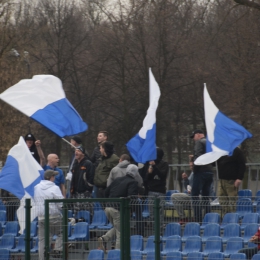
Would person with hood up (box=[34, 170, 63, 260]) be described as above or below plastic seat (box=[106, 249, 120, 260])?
above

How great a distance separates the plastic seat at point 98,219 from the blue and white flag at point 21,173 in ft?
7.58

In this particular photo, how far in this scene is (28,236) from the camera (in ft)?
44.1

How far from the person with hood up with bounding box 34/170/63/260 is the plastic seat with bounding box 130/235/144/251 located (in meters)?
1.12

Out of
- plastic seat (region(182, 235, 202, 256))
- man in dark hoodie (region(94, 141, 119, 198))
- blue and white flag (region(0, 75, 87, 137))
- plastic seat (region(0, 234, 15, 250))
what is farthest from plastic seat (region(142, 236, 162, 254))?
man in dark hoodie (region(94, 141, 119, 198))

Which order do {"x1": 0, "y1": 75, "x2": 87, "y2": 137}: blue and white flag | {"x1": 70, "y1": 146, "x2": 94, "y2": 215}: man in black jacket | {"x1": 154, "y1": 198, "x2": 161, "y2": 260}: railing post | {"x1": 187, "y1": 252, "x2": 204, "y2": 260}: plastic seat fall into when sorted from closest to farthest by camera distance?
1. {"x1": 154, "y1": 198, "x2": 161, "y2": 260}: railing post
2. {"x1": 187, "y1": 252, "x2": 204, "y2": 260}: plastic seat
3. {"x1": 0, "y1": 75, "x2": 87, "y2": 137}: blue and white flag
4. {"x1": 70, "y1": 146, "x2": 94, "y2": 215}: man in black jacket

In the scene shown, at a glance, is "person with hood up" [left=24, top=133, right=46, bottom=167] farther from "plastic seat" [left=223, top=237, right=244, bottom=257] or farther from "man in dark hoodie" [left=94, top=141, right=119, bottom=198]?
"plastic seat" [left=223, top=237, right=244, bottom=257]

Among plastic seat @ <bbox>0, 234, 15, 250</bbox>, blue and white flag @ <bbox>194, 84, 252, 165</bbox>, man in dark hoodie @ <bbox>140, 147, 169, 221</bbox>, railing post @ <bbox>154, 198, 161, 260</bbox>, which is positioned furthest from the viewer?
man in dark hoodie @ <bbox>140, 147, 169, 221</bbox>

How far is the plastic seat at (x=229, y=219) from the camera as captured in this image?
12.7 meters

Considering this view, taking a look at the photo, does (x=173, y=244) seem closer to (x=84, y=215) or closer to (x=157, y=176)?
(x=84, y=215)

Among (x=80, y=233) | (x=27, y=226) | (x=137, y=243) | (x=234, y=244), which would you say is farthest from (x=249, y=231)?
(x=27, y=226)

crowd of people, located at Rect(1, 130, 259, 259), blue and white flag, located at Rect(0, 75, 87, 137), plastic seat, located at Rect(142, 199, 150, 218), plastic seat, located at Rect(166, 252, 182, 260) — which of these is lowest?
plastic seat, located at Rect(166, 252, 182, 260)

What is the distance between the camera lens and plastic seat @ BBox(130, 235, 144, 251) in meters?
12.3

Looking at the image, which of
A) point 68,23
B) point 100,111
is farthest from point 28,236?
point 68,23

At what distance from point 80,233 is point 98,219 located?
0.46 metres
